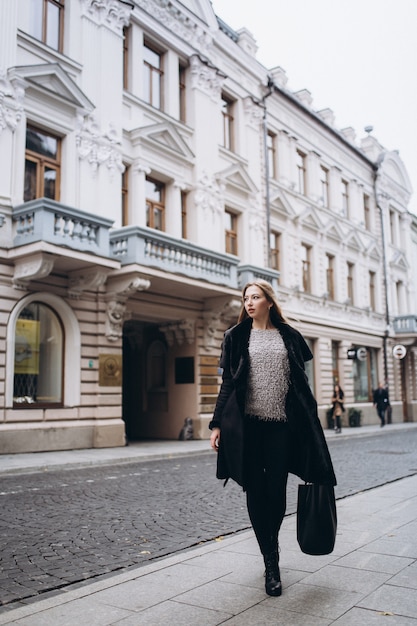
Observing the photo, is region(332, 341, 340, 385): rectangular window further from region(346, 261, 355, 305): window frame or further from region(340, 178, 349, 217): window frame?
region(340, 178, 349, 217): window frame

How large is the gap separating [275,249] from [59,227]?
13.2m

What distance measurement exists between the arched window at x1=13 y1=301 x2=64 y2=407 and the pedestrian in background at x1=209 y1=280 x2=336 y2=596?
1108 cm

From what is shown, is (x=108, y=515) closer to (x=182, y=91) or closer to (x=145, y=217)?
(x=145, y=217)

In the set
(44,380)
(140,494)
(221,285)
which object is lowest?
(140,494)

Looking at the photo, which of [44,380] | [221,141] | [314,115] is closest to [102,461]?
[44,380]

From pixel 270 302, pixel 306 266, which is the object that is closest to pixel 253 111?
pixel 306 266

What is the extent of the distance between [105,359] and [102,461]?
13.1 feet

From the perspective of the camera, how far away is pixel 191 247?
684 inches

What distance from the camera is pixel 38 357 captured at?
48.8 feet

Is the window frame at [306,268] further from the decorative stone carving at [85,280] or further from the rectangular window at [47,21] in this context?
the rectangular window at [47,21]

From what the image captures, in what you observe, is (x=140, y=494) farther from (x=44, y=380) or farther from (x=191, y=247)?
(x=191, y=247)

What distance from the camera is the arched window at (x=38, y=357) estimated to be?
47.0 ft

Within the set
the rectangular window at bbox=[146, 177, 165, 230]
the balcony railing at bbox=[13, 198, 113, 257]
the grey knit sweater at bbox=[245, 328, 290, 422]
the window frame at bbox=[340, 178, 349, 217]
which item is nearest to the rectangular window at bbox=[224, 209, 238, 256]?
the rectangular window at bbox=[146, 177, 165, 230]

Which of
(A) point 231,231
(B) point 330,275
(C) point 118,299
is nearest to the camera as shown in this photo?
(C) point 118,299
